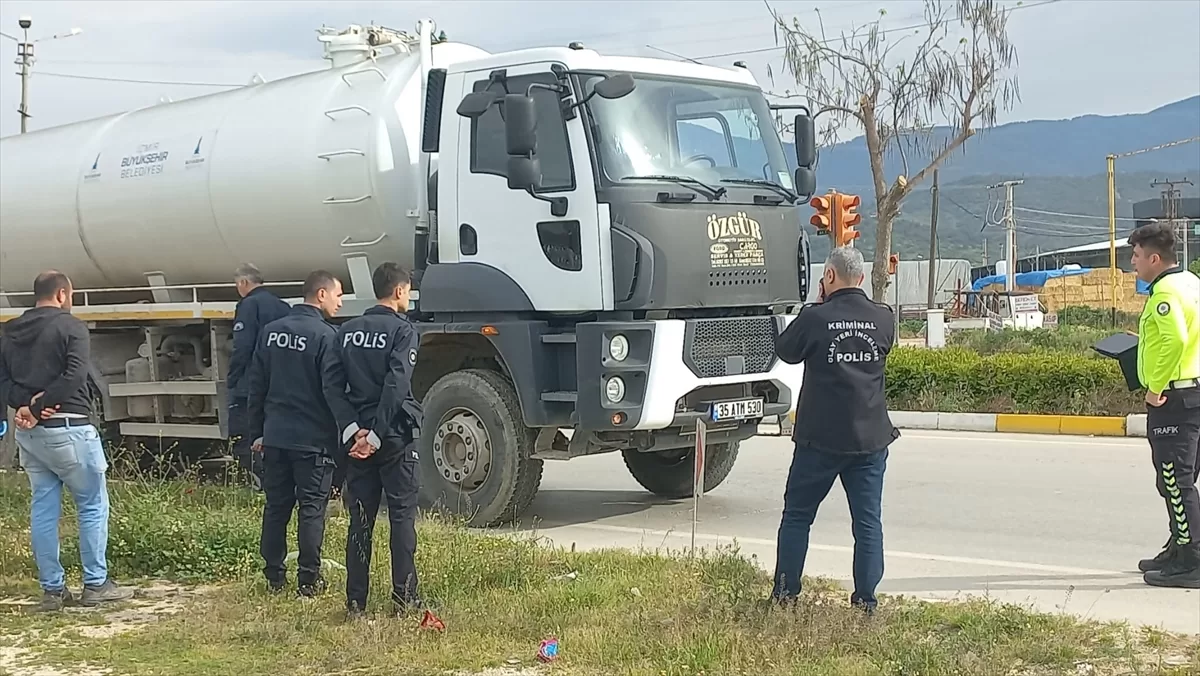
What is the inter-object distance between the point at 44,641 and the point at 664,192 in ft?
14.7

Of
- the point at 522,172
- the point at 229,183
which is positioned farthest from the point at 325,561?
the point at 229,183

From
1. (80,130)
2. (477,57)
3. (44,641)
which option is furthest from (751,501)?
(80,130)

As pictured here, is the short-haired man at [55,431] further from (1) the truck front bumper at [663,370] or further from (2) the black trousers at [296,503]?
(1) the truck front bumper at [663,370]

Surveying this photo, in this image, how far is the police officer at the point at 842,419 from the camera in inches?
231

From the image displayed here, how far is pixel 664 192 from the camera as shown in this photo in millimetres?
8461

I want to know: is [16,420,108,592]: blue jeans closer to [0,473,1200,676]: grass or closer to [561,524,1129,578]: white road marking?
[0,473,1200,676]: grass

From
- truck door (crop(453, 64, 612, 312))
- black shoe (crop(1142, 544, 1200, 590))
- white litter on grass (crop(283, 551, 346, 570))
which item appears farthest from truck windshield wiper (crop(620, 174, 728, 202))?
black shoe (crop(1142, 544, 1200, 590))

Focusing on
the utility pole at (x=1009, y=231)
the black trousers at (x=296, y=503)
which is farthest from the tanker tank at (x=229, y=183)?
the utility pole at (x=1009, y=231)

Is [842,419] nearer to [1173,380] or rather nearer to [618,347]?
[1173,380]

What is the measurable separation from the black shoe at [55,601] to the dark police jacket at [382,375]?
6.39ft

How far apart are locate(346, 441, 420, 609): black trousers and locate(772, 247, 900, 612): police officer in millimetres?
1760

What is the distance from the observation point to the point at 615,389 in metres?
8.37

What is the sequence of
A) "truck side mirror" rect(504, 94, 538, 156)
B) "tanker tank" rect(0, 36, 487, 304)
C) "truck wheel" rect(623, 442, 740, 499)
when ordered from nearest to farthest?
"truck side mirror" rect(504, 94, 538, 156) → "tanker tank" rect(0, 36, 487, 304) → "truck wheel" rect(623, 442, 740, 499)

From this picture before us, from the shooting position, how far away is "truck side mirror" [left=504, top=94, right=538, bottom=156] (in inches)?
322
